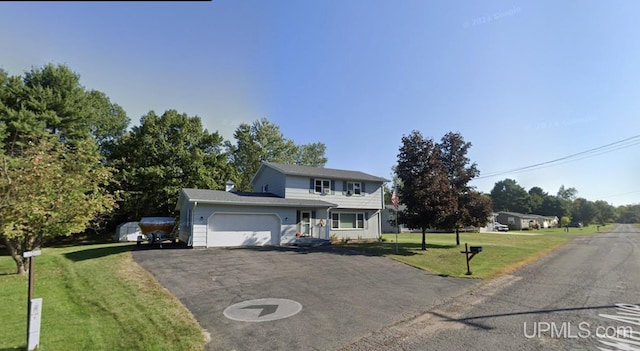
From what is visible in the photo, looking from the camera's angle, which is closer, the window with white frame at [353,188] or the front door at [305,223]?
the front door at [305,223]

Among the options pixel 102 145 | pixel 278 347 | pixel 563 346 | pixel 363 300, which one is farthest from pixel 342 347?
pixel 102 145

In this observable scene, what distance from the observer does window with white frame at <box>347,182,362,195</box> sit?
26.4 metres

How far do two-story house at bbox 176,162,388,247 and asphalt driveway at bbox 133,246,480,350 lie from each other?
2141 millimetres

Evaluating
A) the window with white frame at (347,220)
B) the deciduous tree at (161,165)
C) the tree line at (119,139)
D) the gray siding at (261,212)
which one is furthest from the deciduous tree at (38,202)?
the deciduous tree at (161,165)

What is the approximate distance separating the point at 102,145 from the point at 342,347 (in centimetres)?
3759

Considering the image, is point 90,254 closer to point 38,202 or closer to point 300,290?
point 38,202

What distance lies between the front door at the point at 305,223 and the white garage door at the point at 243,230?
251 centimetres

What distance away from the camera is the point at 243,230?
19.0 meters

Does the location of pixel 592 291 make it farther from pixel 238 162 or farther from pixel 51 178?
pixel 238 162

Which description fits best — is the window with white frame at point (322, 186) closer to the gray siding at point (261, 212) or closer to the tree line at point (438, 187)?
the gray siding at point (261, 212)

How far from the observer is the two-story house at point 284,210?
1801 centimetres

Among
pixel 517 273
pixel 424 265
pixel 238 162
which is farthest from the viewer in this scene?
pixel 238 162

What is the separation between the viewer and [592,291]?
9867 mm

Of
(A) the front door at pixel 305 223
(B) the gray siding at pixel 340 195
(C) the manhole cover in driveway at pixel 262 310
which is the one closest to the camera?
(C) the manhole cover in driveway at pixel 262 310
